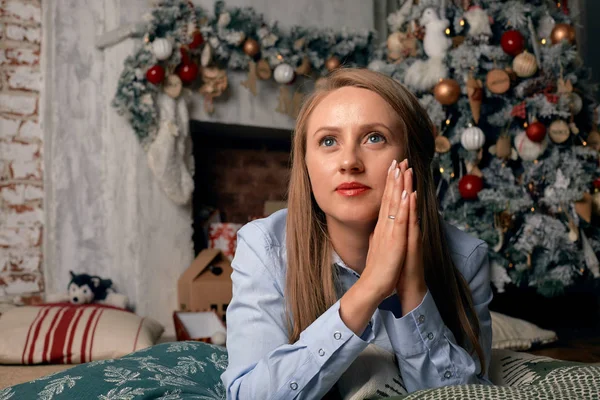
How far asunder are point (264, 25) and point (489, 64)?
49.1 inches

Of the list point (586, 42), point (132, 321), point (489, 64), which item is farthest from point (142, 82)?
point (586, 42)

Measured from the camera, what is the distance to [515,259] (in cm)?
307

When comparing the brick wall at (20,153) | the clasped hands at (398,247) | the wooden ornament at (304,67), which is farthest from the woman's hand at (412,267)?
the brick wall at (20,153)

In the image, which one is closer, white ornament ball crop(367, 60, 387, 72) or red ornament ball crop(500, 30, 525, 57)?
red ornament ball crop(500, 30, 525, 57)

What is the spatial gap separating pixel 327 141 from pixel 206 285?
83.0 inches

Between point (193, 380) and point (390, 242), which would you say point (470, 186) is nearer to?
point (193, 380)

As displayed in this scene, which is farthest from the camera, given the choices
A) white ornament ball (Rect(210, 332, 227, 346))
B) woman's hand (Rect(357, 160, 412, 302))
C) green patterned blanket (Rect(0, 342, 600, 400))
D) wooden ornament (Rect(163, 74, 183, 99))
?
wooden ornament (Rect(163, 74, 183, 99))

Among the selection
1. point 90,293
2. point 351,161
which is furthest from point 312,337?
point 90,293

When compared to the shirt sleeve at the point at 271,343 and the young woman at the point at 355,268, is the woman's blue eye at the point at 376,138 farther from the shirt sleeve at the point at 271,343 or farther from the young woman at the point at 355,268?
the shirt sleeve at the point at 271,343

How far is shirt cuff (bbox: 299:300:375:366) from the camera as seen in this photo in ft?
3.28

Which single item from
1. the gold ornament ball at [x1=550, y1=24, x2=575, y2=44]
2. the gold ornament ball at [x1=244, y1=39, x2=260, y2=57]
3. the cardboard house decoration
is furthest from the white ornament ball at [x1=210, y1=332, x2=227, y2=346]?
the gold ornament ball at [x1=550, y1=24, x2=575, y2=44]

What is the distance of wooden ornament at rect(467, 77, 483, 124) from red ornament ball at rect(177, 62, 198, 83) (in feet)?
4.66

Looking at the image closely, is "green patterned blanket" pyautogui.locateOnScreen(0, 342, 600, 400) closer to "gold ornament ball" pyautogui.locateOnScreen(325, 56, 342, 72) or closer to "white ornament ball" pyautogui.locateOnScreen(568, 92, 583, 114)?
"white ornament ball" pyautogui.locateOnScreen(568, 92, 583, 114)

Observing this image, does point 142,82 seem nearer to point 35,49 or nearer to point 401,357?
point 35,49
